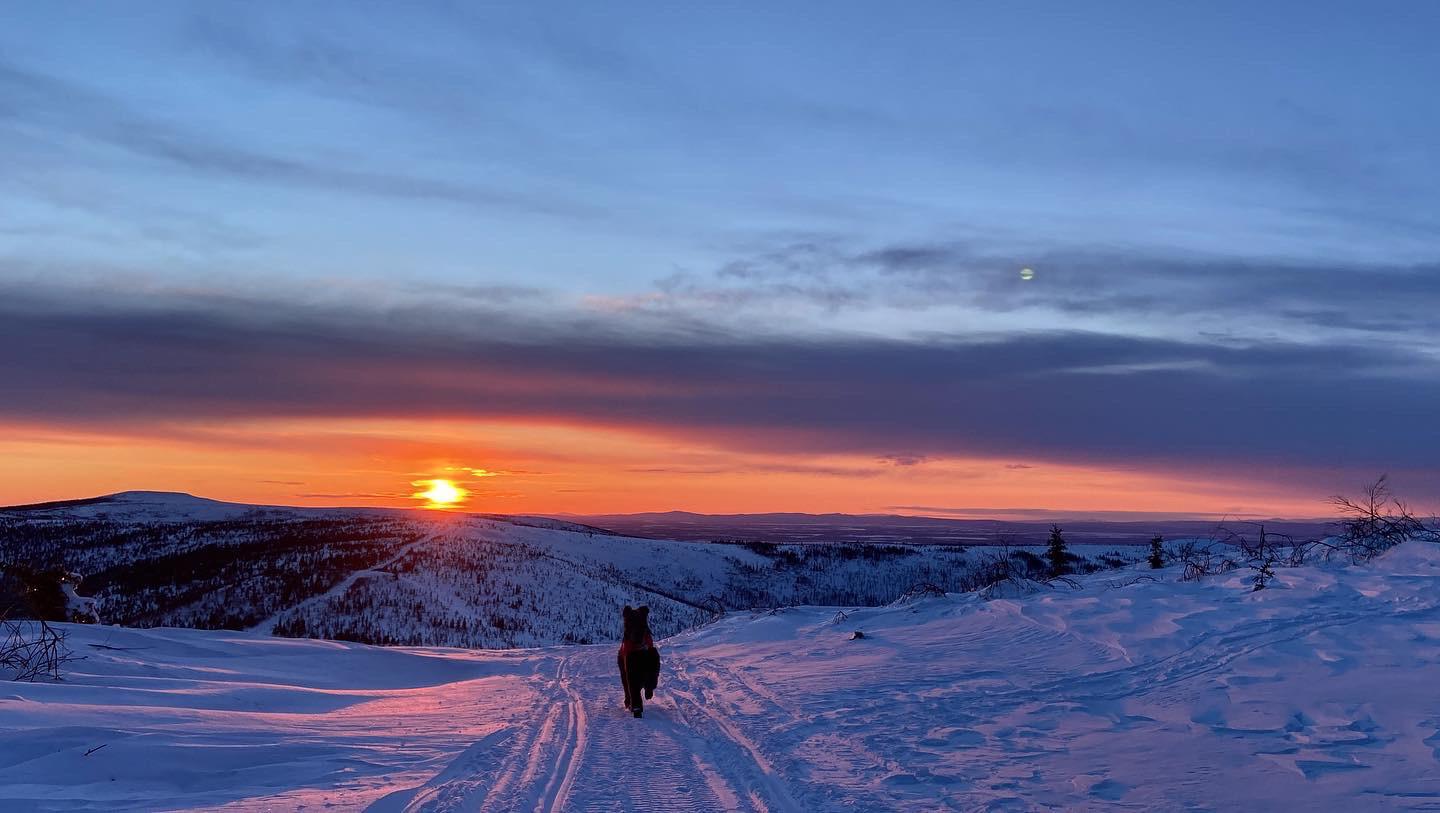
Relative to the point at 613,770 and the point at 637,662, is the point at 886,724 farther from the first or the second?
the point at 637,662

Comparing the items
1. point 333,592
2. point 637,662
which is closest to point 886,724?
point 637,662

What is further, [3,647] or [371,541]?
[371,541]

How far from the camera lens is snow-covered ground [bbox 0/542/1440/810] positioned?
7125 mm

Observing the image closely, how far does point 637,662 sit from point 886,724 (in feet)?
12.4

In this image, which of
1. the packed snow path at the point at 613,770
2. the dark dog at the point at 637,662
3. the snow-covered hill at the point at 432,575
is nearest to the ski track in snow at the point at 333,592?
the snow-covered hill at the point at 432,575

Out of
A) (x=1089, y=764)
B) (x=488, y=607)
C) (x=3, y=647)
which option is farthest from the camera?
(x=488, y=607)

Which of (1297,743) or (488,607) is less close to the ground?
(1297,743)

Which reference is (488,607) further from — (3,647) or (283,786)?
(283,786)

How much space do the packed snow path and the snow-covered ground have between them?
0.04m

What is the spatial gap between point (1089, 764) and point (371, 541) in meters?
52.1

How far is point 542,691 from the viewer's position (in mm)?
14992

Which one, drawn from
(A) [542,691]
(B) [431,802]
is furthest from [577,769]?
(A) [542,691]

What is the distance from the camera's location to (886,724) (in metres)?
10.4

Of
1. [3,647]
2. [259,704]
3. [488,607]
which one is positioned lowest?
[488,607]
